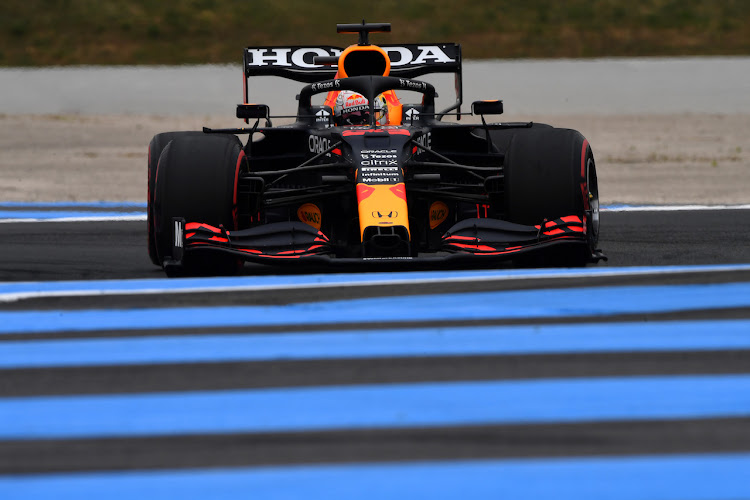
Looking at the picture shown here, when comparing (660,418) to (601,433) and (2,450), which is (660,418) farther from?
(2,450)

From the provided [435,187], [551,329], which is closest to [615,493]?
[551,329]

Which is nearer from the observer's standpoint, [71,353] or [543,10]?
[71,353]

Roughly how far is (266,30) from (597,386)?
29.6 meters

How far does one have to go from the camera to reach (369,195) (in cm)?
626

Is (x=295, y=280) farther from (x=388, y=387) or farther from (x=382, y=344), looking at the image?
(x=388, y=387)

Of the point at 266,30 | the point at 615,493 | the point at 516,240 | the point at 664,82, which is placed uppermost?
the point at 266,30

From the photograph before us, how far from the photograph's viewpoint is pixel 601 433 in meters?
3.18

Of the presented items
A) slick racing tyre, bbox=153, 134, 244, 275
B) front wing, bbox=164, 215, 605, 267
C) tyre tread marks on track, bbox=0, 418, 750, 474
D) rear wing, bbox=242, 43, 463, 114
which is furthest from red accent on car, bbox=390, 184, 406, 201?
tyre tread marks on track, bbox=0, 418, 750, 474

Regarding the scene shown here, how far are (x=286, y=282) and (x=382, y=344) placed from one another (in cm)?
134

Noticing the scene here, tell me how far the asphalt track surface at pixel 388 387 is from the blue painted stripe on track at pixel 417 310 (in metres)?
0.02

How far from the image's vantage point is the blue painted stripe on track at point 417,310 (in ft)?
15.2

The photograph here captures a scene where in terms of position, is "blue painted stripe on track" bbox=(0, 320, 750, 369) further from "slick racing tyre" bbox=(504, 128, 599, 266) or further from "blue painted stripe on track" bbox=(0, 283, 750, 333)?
"slick racing tyre" bbox=(504, 128, 599, 266)

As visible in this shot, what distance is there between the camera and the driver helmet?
24.7 ft

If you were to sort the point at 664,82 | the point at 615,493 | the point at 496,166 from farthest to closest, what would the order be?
1. the point at 664,82
2. the point at 496,166
3. the point at 615,493
